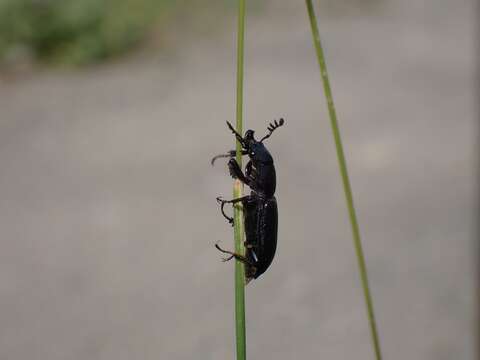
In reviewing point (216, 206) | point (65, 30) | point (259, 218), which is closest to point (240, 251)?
point (259, 218)

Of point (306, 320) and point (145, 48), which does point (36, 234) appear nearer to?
point (306, 320)

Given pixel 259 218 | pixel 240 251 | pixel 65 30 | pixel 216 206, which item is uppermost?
pixel 65 30

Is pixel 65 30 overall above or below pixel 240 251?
above

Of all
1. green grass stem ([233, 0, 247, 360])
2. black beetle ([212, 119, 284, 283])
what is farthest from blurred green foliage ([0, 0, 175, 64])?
green grass stem ([233, 0, 247, 360])

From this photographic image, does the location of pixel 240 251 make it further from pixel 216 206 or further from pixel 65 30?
pixel 65 30

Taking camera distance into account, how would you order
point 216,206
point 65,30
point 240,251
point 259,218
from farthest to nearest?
point 65,30
point 216,206
point 259,218
point 240,251

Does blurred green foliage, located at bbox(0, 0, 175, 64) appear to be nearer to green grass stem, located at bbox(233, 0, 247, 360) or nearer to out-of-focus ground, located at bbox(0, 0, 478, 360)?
out-of-focus ground, located at bbox(0, 0, 478, 360)
